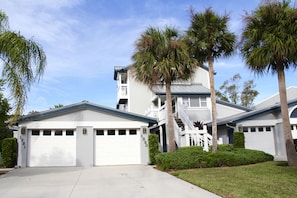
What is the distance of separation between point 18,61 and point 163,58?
7609 mm

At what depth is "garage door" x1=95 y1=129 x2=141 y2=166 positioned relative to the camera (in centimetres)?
1738

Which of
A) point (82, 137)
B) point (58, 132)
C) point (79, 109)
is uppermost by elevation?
point (79, 109)

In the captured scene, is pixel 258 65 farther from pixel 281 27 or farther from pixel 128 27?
pixel 128 27

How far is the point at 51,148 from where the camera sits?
55.6 ft

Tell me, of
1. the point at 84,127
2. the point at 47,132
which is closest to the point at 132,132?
the point at 84,127

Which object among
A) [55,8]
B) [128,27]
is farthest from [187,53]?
[55,8]

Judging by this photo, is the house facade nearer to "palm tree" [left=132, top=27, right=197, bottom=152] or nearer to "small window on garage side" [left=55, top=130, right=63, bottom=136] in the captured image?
"palm tree" [left=132, top=27, right=197, bottom=152]

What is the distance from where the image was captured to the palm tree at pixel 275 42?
12.5m

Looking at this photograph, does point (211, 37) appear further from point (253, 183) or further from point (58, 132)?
point (58, 132)

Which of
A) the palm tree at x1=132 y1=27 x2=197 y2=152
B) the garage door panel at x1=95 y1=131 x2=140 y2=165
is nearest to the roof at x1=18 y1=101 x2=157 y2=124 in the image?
the garage door panel at x1=95 y1=131 x2=140 y2=165

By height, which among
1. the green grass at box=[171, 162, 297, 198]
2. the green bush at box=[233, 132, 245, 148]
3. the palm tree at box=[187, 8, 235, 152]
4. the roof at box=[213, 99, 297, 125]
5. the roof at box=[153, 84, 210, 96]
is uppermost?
the palm tree at box=[187, 8, 235, 152]

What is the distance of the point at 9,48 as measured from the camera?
1136 cm

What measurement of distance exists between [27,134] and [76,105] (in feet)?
11.1

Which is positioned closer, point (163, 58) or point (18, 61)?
point (18, 61)
